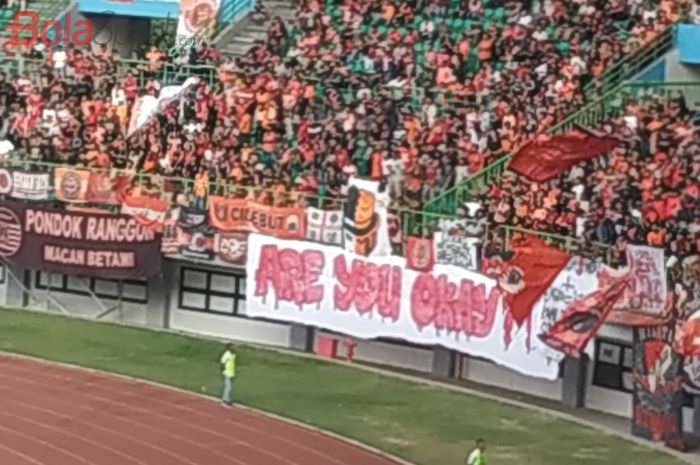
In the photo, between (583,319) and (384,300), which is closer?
(583,319)

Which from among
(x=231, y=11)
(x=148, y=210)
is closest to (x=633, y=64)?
(x=148, y=210)

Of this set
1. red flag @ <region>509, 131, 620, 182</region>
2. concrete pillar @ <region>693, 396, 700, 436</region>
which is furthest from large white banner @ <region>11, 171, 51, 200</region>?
concrete pillar @ <region>693, 396, 700, 436</region>

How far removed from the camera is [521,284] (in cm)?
2798

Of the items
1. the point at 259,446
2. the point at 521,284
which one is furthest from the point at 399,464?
the point at 521,284

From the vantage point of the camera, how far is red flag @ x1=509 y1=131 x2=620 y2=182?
28938mm

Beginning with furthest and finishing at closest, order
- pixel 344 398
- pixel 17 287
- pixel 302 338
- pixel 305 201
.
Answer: pixel 17 287, pixel 302 338, pixel 305 201, pixel 344 398

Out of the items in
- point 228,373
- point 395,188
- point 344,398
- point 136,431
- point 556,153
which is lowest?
point 136,431

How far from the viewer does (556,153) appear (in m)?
29.0

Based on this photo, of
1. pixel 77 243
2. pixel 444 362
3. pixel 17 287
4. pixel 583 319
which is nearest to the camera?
pixel 583 319

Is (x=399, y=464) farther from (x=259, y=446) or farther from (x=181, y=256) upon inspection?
(x=181, y=256)

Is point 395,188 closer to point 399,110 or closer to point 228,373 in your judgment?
point 399,110

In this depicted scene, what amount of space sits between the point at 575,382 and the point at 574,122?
16.4ft

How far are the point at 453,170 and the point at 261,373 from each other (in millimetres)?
5012

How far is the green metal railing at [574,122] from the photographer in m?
30.8
